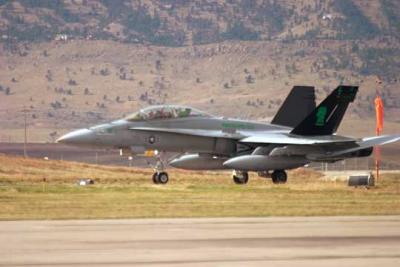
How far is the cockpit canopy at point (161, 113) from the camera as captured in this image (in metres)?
44.5

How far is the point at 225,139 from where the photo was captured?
45.0 m

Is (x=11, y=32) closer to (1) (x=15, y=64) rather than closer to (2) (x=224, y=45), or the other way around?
(1) (x=15, y=64)

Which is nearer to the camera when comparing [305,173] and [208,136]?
[208,136]

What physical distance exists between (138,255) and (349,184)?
21491 mm

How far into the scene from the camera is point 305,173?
5631 cm

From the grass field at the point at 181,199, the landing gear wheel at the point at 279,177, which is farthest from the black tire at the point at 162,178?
the landing gear wheel at the point at 279,177

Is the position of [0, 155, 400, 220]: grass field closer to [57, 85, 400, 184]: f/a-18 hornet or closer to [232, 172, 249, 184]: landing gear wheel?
[232, 172, 249, 184]: landing gear wheel

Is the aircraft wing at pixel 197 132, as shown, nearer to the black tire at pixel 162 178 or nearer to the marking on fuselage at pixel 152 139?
the marking on fuselage at pixel 152 139

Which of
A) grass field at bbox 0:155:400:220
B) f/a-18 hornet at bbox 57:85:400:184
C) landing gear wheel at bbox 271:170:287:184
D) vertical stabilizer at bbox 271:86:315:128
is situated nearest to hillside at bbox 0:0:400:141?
vertical stabilizer at bbox 271:86:315:128

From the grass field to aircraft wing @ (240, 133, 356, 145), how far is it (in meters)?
1.57

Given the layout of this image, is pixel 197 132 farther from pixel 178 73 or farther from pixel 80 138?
pixel 178 73

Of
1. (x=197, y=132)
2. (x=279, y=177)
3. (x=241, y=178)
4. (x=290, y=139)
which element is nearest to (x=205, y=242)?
(x=241, y=178)

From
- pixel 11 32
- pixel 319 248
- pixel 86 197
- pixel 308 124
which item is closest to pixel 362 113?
pixel 11 32

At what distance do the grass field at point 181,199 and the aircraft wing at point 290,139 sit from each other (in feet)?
5.15
